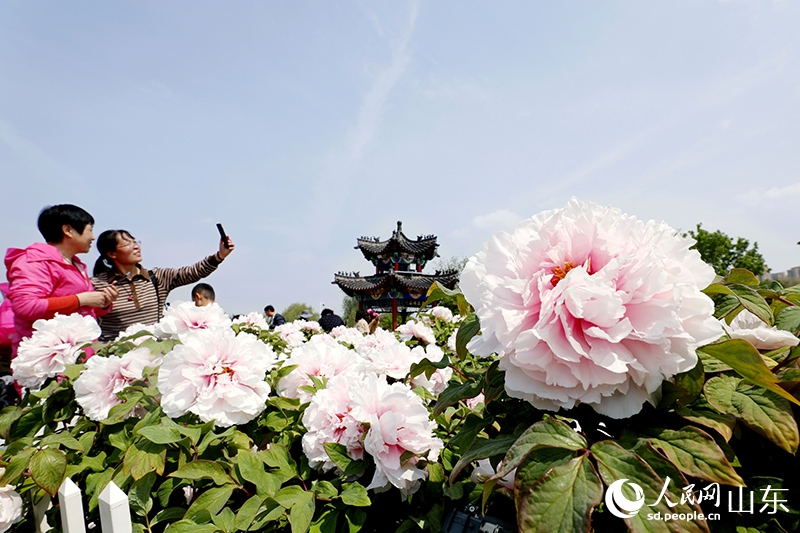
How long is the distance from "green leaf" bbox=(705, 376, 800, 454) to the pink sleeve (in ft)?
8.99

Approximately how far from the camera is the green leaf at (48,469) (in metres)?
1.08

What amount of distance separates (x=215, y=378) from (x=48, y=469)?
53cm

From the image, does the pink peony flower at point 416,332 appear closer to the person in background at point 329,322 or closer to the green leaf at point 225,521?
the green leaf at point 225,521

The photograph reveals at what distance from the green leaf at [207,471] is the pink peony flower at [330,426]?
182 mm

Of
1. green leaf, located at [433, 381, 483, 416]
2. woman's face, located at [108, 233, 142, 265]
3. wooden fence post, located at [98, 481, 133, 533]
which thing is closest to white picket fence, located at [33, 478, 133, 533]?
wooden fence post, located at [98, 481, 133, 533]

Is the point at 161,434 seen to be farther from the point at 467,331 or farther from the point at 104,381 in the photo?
the point at 467,331

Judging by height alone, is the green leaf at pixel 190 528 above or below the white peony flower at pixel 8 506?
below

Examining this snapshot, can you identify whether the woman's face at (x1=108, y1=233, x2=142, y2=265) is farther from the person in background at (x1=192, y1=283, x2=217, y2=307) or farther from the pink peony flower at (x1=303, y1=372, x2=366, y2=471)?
the pink peony flower at (x1=303, y1=372, x2=366, y2=471)

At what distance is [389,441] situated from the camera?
33.3 inches

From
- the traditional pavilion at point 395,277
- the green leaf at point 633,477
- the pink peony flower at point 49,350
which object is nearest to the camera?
the green leaf at point 633,477

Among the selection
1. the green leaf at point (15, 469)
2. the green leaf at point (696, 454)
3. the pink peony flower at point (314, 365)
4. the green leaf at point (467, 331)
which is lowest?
the green leaf at point (696, 454)

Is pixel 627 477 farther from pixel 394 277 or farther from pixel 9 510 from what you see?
pixel 394 277

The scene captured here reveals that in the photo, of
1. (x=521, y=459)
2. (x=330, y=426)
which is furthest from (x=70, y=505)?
(x=521, y=459)

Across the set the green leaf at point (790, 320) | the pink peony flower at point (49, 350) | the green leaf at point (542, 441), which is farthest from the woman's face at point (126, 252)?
the green leaf at point (790, 320)
